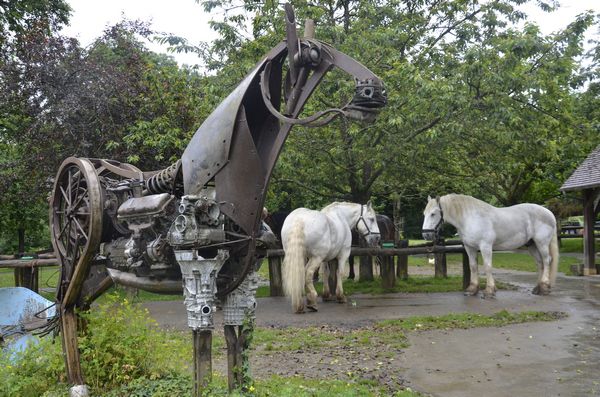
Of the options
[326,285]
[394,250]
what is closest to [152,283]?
[326,285]

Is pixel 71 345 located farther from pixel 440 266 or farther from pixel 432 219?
pixel 440 266

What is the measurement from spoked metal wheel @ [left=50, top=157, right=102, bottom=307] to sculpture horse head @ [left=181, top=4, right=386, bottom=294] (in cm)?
100

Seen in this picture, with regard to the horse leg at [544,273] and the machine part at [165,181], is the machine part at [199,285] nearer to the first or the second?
the machine part at [165,181]

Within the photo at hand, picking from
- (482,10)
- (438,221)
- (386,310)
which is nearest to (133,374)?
(386,310)

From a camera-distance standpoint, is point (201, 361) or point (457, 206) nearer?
point (201, 361)

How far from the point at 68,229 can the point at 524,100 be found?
837 cm

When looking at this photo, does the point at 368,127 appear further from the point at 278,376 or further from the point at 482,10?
the point at 278,376

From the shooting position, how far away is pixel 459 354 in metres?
6.55

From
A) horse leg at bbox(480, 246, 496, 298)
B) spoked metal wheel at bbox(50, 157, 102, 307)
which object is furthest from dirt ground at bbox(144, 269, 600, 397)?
spoked metal wheel at bbox(50, 157, 102, 307)

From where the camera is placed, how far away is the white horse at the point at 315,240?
8859 mm

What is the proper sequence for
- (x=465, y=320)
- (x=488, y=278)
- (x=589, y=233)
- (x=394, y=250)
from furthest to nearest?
(x=589, y=233) < (x=394, y=250) < (x=488, y=278) < (x=465, y=320)

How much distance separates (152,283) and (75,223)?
103 centimetres

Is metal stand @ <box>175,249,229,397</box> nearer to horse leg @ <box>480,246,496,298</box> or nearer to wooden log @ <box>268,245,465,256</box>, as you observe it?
wooden log @ <box>268,245,465,256</box>

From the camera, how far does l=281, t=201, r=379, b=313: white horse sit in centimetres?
886
